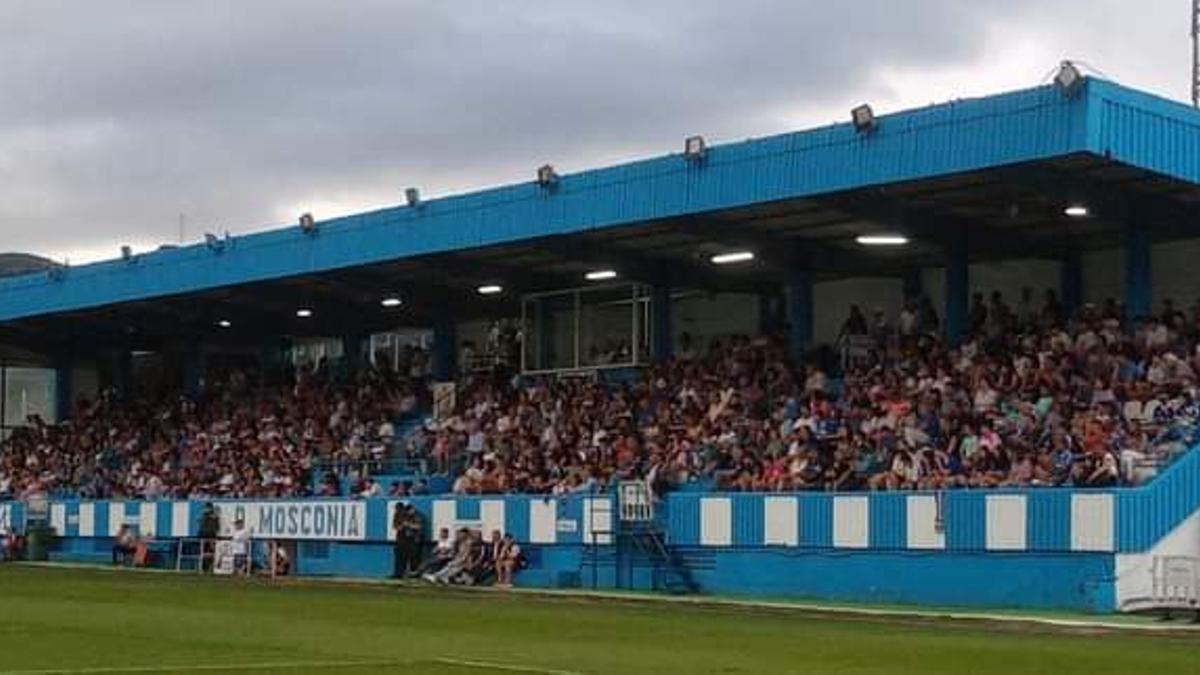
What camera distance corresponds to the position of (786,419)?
3825 centimetres

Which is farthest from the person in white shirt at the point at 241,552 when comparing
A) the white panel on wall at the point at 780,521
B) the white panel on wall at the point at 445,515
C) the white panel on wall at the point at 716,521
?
the white panel on wall at the point at 780,521

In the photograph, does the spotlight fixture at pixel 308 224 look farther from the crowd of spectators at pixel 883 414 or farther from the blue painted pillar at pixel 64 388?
the blue painted pillar at pixel 64 388

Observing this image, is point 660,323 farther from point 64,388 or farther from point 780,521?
point 64,388

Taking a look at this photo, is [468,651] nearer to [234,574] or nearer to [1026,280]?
[1026,280]

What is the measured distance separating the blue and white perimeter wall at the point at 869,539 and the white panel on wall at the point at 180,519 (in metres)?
6.03

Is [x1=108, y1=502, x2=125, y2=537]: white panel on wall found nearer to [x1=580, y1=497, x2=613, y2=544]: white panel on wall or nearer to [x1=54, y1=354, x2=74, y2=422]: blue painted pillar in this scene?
[x1=54, y1=354, x2=74, y2=422]: blue painted pillar

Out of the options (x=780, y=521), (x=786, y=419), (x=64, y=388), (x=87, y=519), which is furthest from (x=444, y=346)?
(x=780, y=521)

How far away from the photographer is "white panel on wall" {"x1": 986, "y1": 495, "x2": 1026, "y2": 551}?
102 ft

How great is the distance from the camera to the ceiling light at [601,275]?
153 feet

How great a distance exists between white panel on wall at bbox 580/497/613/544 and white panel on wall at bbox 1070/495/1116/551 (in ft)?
34.3

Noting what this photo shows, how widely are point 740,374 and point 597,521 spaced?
4720 mm

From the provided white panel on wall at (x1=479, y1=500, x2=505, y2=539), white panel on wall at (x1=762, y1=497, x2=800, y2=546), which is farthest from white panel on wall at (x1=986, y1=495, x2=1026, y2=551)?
white panel on wall at (x1=479, y1=500, x2=505, y2=539)

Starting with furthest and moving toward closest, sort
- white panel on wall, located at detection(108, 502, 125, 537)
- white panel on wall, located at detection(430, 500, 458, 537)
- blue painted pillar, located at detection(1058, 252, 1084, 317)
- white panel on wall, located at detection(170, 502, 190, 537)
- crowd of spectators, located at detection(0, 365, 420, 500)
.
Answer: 1. white panel on wall, located at detection(108, 502, 125, 537)
2. white panel on wall, located at detection(170, 502, 190, 537)
3. crowd of spectators, located at detection(0, 365, 420, 500)
4. white panel on wall, located at detection(430, 500, 458, 537)
5. blue painted pillar, located at detection(1058, 252, 1084, 317)

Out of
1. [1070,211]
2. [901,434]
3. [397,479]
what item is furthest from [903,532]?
[397,479]
